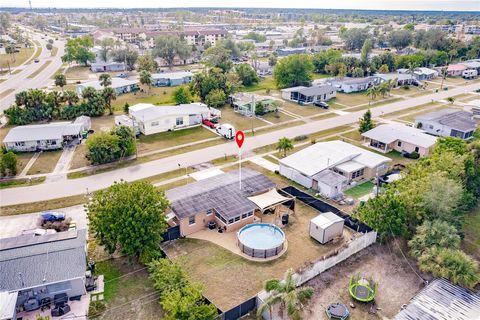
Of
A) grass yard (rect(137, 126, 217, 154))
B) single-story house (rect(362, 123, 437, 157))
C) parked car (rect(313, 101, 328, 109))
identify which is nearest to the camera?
single-story house (rect(362, 123, 437, 157))

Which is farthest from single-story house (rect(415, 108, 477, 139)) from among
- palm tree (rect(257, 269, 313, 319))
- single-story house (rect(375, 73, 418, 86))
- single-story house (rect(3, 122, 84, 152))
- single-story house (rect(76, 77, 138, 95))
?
single-story house (rect(76, 77, 138, 95))

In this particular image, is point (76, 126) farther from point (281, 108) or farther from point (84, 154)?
point (281, 108)

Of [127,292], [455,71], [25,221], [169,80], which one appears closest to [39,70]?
[169,80]

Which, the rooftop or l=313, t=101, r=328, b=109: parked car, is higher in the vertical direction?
the rooftop

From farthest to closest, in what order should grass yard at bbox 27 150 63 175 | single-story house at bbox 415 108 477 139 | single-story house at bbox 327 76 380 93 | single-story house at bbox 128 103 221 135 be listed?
1. single-story house at bbox 327 76 380 93
2. single-story house at bbox 128 103 221 135
3. single-story house at bbox 415 108 477 139
4. grass yard at bbox 27 150 63 175

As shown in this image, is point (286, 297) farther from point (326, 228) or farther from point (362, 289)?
point (326, 228)

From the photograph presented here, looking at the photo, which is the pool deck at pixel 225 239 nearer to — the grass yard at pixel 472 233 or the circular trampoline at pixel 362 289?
the circular trampoline at pixel 362 289

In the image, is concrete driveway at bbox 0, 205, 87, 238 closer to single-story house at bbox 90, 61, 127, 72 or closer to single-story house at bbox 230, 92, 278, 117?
single-story house at bbox 230, 92, 278, 117
